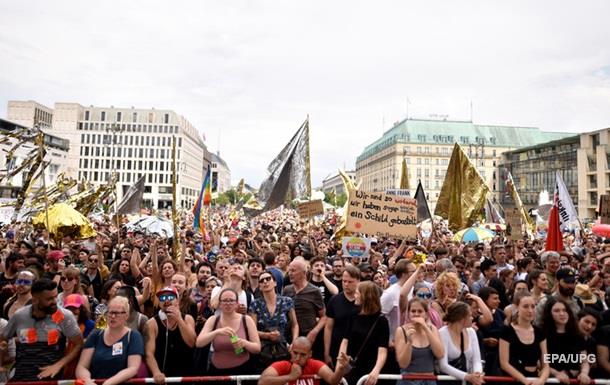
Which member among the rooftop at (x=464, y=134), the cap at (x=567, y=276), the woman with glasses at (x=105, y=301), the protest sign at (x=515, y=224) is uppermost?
the rooftop at (x=464, y=134)

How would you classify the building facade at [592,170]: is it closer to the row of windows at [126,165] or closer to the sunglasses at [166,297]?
the sunglasses at [166,297]

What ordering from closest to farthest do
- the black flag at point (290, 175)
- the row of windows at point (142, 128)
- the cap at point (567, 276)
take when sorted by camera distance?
the cap at point (567, 276), the black flag at point (290, 175), the row of windows at point (142, 128)

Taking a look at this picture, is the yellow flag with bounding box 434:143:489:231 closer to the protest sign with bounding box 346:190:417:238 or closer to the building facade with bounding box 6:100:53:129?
Result: the protest sign with bounding box 346:190:417:238

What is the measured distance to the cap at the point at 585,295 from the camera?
6.18 metres

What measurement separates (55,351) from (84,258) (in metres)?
4.72

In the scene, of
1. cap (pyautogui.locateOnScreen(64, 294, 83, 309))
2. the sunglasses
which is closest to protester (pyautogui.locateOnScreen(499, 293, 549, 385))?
the sunglasses

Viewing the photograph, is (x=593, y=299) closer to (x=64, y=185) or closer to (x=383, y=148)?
(x=64, y=185)

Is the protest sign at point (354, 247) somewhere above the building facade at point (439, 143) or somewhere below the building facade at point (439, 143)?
below

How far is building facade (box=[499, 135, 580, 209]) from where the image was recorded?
66.3m

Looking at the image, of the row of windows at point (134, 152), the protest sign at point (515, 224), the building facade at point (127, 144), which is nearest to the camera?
the protest sign at point (515, 224)

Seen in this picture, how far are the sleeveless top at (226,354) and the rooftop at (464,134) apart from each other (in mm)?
100526

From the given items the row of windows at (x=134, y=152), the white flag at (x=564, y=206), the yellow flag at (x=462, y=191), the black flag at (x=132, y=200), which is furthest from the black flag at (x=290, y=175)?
the row of windows at (x=134, y=152)

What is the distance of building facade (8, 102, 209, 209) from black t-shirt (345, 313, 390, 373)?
111 m

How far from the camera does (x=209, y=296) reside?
6191 mm
